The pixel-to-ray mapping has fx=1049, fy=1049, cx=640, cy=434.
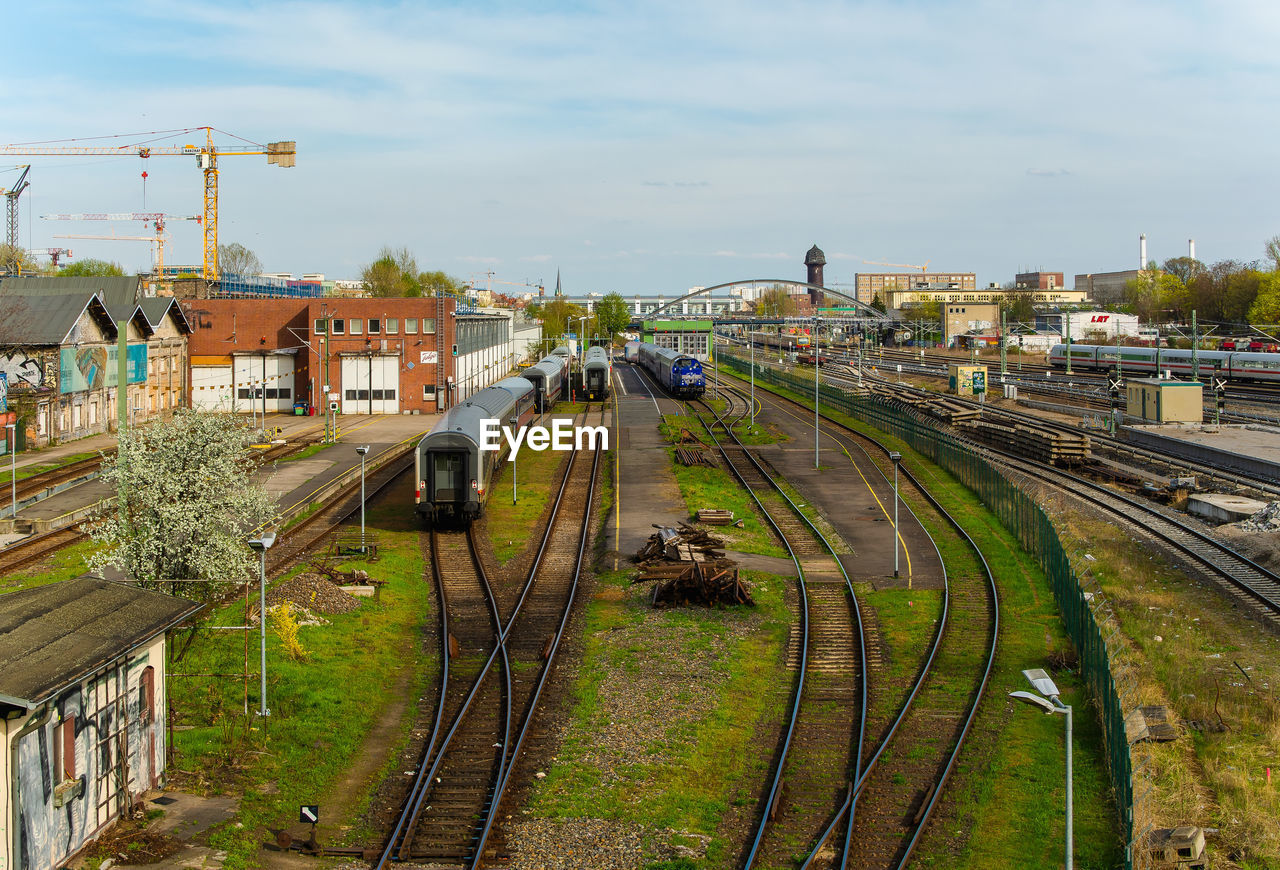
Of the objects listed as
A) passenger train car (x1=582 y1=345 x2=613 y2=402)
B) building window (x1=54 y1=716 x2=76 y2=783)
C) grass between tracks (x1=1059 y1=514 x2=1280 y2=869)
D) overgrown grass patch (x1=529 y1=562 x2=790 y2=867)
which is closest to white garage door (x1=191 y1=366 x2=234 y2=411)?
passenger train car (x1=582 y1=345 x2=613 y2=402)

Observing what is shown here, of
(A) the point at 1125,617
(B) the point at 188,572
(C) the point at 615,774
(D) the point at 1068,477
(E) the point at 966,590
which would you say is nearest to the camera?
(C) the point at 615,774

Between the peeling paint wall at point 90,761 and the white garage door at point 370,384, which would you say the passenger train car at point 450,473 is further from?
the white garage door at point 370,384

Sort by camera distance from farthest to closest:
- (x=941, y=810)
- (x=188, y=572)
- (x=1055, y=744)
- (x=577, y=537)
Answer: (x=577, y=537) < (x=188, y=572) < (x=1055, y=744) < (x=941, y=810)

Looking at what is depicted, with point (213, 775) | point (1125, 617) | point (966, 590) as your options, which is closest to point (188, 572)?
point (213, 775)

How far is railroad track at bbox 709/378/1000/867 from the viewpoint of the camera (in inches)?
526

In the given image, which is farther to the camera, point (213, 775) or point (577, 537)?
point (577, 537)

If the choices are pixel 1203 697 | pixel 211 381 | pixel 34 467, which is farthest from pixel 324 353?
pixel 1203 697

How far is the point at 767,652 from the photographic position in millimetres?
21219

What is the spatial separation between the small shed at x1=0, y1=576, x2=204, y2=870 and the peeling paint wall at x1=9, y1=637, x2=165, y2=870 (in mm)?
13

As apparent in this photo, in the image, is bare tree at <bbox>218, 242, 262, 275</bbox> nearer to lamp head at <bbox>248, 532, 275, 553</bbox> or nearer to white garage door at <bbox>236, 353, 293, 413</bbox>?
white garage door at <bbox>236, 353, 293, 413</bbox>

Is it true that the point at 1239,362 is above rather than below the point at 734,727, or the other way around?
above

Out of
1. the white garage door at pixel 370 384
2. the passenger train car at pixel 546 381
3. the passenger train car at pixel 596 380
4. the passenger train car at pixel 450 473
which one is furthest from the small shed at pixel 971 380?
the passenger train car at pixel 450 473

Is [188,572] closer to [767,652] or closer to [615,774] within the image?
[615,774]

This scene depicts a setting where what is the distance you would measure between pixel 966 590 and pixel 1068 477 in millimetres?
19757
